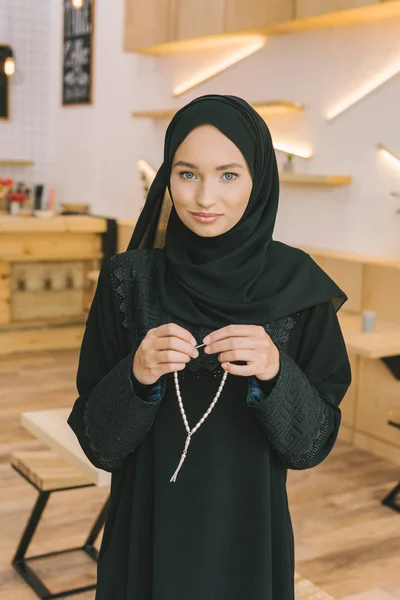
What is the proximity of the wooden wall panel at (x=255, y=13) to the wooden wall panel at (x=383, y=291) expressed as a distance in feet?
4.91

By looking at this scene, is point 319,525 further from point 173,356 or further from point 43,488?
point 173,356

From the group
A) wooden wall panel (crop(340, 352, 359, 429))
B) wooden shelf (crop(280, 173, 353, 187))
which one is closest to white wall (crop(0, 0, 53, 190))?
wooden shelf (crop(280, 173, 353, 187))

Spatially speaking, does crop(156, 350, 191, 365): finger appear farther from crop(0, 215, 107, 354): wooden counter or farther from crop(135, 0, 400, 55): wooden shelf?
crop(0, 215, 107, 354): wooden counter

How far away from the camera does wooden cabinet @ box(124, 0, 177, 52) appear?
18.2 feet

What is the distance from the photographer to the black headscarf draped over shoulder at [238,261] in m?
1.25

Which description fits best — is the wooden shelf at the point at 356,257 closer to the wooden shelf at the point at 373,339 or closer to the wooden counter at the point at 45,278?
the wooden shelf at the point at 373,339

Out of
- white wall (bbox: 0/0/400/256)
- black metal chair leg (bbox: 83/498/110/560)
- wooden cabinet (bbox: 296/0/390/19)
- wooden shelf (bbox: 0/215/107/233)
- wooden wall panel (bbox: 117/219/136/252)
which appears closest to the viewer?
black metal chair leg (bbox: 83/498/110/560)

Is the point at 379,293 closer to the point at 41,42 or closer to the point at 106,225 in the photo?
the point at 106,225

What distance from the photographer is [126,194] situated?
21.6ft

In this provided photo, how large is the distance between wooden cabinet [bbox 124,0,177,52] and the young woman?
177 inches

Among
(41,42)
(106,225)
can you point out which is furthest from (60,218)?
(41,42)

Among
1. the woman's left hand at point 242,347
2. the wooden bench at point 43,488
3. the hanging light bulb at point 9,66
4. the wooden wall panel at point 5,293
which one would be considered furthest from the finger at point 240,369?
the hanging light bulb at point 9,66

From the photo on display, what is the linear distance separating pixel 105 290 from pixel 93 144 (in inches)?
226

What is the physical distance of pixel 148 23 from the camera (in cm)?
576
